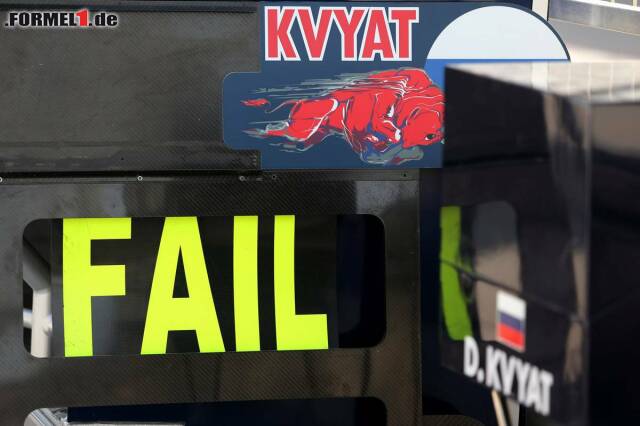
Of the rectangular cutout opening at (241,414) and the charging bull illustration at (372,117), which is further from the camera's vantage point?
the rectangular cutout opening at (241,414)

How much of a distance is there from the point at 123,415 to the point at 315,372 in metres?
0.55

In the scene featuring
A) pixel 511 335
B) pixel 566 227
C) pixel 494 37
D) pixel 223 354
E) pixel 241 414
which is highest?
pixel 494 37

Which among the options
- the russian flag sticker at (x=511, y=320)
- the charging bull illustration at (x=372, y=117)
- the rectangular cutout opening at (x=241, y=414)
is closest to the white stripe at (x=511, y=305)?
the russian flag sticker at (x=511, y=320)

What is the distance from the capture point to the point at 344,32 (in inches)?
125

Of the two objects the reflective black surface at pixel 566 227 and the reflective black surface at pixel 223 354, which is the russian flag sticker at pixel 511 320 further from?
the reflective black surface at pixel 223 354

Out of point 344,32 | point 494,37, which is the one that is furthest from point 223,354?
point 494,37

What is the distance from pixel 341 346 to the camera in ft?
10.8

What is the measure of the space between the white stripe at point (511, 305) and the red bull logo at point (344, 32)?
1207mm

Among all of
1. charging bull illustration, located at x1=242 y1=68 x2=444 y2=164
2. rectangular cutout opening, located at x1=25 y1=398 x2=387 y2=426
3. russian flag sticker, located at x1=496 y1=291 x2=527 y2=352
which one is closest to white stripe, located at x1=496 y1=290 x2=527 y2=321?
russian flag sticker, located at x1=496 y1=291 x2=527 y2=352

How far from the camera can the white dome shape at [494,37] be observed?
10.5 ft

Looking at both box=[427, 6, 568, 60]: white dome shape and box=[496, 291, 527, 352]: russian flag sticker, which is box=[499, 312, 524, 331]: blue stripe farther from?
box=[427, 6, 568, 60]: white dome shape

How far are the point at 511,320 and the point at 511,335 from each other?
3 cm

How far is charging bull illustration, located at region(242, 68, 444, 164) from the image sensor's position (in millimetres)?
3168

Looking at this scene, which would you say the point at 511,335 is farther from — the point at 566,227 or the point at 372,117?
the point at 372,117
